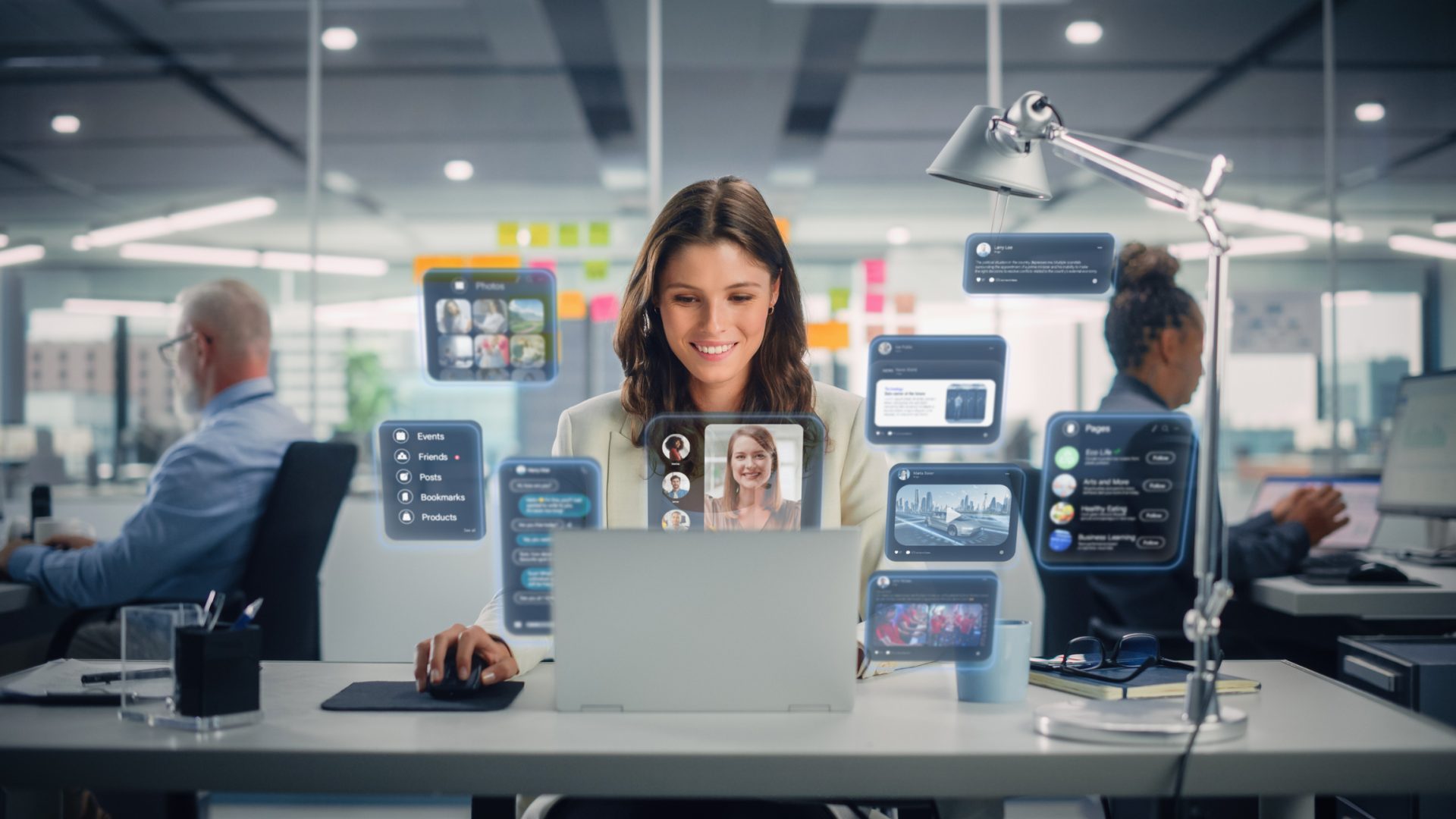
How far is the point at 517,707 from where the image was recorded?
4.39 ft

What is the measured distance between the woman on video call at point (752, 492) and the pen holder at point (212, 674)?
0.60 meters

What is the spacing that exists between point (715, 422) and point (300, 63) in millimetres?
3750

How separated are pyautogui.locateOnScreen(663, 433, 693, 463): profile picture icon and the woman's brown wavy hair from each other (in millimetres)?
164

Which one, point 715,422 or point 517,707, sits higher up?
point 715,422

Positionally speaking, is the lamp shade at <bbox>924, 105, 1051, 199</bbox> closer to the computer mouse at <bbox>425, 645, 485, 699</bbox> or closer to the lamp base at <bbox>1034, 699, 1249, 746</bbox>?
the lamp base at <bbox>1034, 699, 1249, 746</bbox>

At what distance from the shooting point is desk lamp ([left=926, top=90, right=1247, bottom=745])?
1.19 meters

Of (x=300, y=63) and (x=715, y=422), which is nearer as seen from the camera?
(x=715, y=422)

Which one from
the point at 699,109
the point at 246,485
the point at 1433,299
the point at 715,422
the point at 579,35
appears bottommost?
the point at 246,485

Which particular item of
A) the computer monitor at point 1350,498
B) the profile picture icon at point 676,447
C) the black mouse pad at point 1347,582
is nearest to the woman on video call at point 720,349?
the profile picture icon at point 676,447

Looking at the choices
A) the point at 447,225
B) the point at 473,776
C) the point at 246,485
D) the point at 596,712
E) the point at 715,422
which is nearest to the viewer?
the point at 473,776

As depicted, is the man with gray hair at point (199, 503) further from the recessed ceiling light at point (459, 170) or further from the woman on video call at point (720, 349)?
the recessed ceiling light at point (459, 170)

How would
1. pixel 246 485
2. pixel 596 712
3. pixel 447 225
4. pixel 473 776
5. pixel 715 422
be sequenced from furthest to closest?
pixel 447 225 < pixel 246 485 < pixel 715 422 < pixel 596 712 < pixel 473 776

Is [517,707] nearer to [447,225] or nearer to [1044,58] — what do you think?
[447,225]

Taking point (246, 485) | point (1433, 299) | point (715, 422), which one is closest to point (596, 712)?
point (715, 422)
